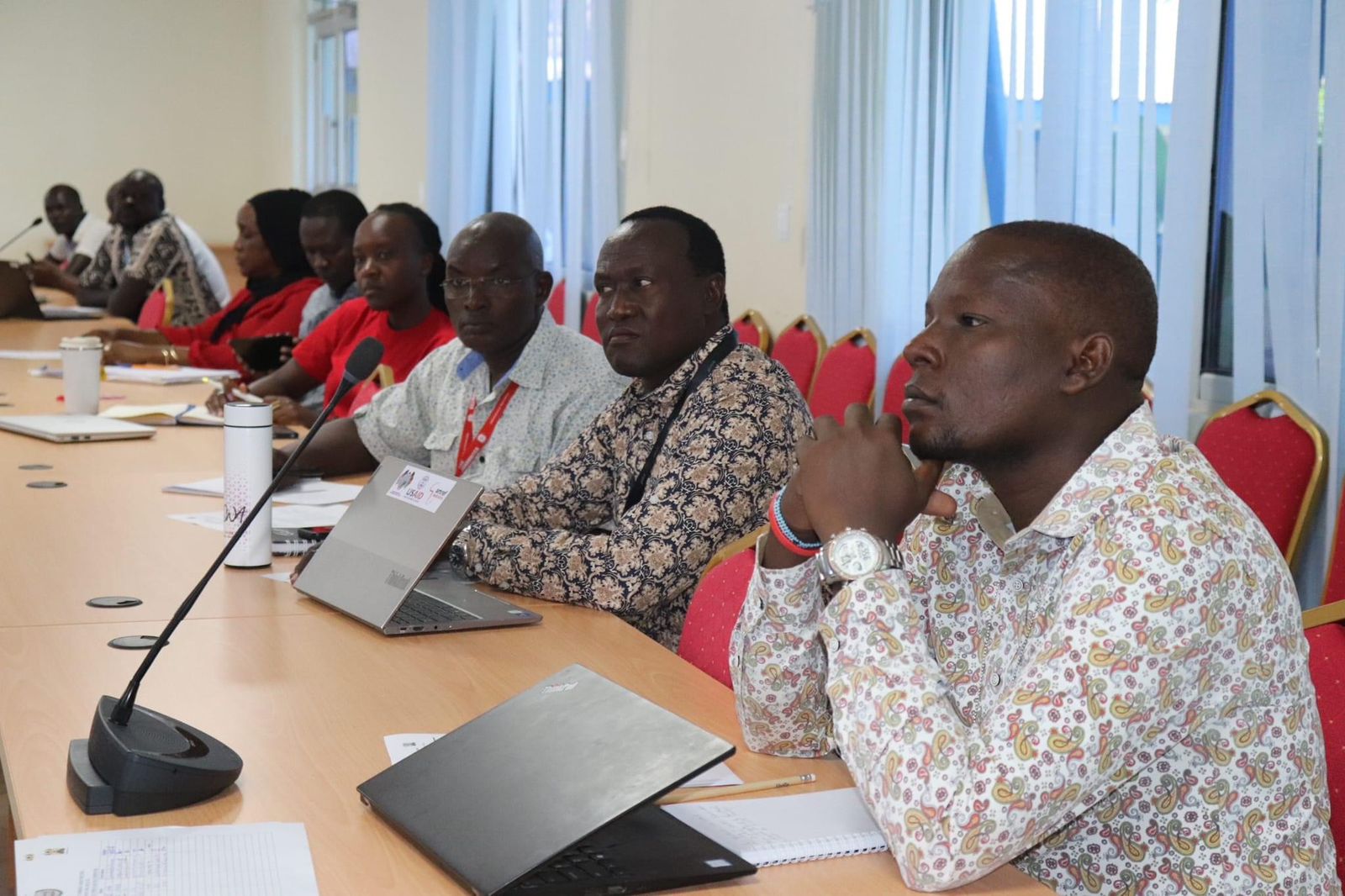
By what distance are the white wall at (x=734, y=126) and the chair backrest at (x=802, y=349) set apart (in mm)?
174

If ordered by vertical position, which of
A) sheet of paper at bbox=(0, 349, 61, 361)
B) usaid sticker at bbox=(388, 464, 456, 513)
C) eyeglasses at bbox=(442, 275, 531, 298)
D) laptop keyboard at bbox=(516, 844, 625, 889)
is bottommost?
laptop keyboard at bbox=(516, 844, 625, 889)

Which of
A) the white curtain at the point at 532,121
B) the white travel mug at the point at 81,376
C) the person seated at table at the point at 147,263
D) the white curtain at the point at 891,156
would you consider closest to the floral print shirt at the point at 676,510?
the white curtain at the point at 891,156

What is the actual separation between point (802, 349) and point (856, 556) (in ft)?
11.2

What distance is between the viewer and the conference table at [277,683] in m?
1.26

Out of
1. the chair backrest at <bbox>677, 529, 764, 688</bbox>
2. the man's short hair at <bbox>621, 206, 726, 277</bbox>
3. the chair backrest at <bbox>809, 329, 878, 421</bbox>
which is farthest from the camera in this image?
the chair backrest at <bbox>809, 329, 878, 421</bbox>

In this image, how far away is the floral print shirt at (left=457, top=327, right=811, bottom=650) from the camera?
6.98ft

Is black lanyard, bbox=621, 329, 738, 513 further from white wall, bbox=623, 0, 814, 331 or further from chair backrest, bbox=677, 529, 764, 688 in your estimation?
white wall, bbox=623, 0, 814, 331

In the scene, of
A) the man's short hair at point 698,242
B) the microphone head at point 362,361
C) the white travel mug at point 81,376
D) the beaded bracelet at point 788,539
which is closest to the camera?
the beaded bracelet at point 788,539

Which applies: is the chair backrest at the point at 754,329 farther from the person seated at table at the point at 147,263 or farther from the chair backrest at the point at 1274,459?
the person seated at table at the point at 147,263

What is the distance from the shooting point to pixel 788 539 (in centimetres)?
149

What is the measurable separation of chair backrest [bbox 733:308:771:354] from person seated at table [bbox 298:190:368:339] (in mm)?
1364

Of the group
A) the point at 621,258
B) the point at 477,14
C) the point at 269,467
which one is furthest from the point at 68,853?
the point at 477,14

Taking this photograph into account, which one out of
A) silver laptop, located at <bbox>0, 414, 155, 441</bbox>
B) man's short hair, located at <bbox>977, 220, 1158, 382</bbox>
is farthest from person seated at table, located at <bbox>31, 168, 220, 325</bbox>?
man's short hair, located at <bbox>977, 220, 1158, 382</bbox>

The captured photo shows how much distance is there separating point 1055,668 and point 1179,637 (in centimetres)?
10
